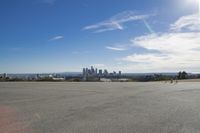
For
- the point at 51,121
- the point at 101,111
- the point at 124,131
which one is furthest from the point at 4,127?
the point at 101,111

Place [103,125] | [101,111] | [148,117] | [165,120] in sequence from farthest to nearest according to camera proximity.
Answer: [101,111]
[148,117]
[165,120]
[103,125]

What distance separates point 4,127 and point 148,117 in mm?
4157

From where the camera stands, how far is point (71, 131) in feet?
23.4

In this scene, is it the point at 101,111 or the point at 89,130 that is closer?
the point at 89,130

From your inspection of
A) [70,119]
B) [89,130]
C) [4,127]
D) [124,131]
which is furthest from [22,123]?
[124,131]

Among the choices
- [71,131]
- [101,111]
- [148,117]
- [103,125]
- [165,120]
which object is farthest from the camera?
[101,111]

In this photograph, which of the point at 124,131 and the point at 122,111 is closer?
the point at 124,131

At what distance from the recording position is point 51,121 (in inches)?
332

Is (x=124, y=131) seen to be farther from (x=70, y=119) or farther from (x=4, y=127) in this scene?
(x=4, y=127)

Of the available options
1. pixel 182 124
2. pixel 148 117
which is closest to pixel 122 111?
pixel 148 117

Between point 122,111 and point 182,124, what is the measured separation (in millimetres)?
2888

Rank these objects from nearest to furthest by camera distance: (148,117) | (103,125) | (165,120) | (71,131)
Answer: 1. (71,131)
2. (103,125)
3. (165,120)
4. (148,117)

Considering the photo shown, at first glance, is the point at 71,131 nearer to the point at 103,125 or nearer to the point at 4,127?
the point at 103,125

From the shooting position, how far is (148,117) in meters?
9.30
